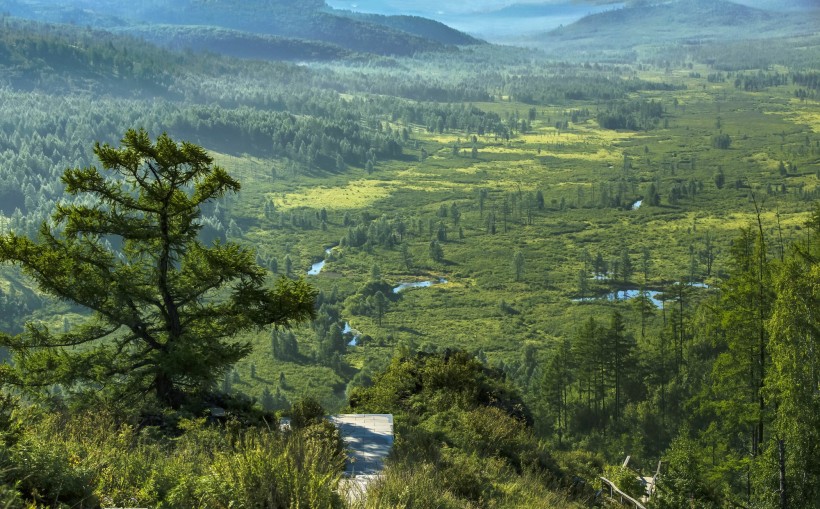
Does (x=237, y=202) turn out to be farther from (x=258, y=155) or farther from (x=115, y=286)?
(x=115, y=286)

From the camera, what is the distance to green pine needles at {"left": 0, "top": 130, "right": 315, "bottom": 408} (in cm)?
1777

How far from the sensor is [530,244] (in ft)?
364

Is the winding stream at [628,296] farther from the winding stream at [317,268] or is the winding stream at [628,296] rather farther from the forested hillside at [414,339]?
the winding stream at [317,268]

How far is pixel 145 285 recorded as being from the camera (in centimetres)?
1877

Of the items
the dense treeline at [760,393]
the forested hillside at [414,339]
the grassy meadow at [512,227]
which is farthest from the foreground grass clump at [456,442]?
the grassy meadow at [512,227]

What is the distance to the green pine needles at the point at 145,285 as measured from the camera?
58.3 ft

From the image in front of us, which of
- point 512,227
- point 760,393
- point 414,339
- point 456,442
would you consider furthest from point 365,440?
point 512,227

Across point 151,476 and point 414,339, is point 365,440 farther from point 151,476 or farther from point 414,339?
point 414,339

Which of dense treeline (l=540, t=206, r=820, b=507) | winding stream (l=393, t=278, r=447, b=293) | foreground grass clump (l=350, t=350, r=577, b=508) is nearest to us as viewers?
foreground grass clump (l=350, t=350, r=577, b=508)

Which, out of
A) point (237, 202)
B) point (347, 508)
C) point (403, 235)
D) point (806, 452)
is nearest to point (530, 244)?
point (403, 235)

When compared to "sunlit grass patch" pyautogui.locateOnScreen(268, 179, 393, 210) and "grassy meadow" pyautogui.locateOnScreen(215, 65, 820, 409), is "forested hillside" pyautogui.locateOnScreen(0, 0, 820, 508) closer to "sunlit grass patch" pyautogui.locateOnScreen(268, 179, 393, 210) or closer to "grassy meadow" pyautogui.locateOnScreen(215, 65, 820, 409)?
"grassy meadow" pyautogui.locateOnScreen(215, 65, 820, 409)

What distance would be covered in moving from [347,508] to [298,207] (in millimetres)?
135149

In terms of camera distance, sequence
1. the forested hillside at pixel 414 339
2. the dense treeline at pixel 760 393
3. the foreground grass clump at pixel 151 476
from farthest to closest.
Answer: the dense treeline at pixel 760 393 → the forested hillside at pixel 414 339 → the foreground grass clump at pixel 151 476

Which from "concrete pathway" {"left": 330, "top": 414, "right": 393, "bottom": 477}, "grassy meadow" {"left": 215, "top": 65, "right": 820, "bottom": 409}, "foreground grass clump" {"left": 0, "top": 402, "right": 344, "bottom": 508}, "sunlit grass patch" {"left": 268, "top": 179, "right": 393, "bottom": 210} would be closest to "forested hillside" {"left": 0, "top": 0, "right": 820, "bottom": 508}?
"foreground grass clump" {"left": 0, "top": 402, "right": 344, "bottom": 508}
